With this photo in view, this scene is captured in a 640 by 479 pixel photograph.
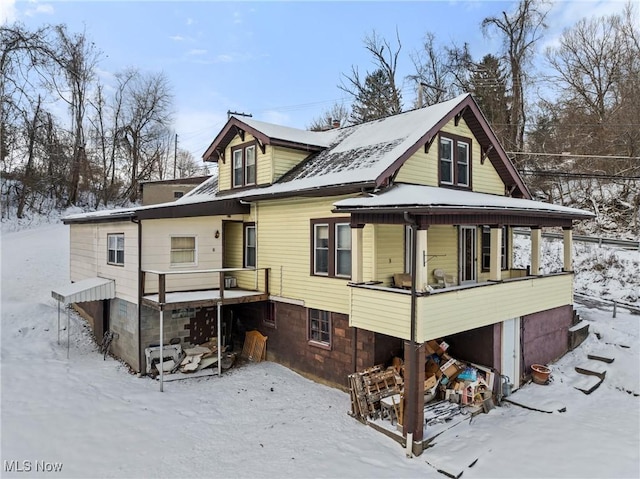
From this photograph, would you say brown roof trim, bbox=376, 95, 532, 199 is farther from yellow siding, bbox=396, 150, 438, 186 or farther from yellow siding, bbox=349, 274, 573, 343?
yellow siding, bbox=349, 274, 573, 343

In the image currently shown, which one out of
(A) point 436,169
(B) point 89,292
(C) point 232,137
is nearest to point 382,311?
(A) point 436,169

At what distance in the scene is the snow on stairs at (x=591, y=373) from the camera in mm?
11391

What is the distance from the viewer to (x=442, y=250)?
39.3ft

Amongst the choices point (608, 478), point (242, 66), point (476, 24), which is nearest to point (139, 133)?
point (242, 66)

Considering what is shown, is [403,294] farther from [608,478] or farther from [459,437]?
[608,478]

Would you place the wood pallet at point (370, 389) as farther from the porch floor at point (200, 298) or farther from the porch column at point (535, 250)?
the porch column at point (535, 250)

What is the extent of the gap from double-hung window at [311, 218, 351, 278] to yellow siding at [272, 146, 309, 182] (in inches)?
128

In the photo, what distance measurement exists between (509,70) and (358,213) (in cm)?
2579

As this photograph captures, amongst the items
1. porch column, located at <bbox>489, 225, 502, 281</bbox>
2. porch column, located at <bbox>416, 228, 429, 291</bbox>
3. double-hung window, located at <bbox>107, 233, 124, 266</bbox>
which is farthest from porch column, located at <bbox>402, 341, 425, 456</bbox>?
double-hung window, located at <bbox>107, 233, 124, 266</bbox>

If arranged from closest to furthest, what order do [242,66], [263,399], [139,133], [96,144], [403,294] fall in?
1. [403,294]
2. [263,399]
3. [242,66]
4. [96,144]
5. [139,133]

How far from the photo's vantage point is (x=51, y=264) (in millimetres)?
Answer: 21047

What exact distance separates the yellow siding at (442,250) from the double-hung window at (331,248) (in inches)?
100

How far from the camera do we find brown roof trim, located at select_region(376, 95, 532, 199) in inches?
410

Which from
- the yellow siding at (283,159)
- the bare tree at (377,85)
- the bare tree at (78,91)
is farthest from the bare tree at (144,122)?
the yellow siding at (283,159)
